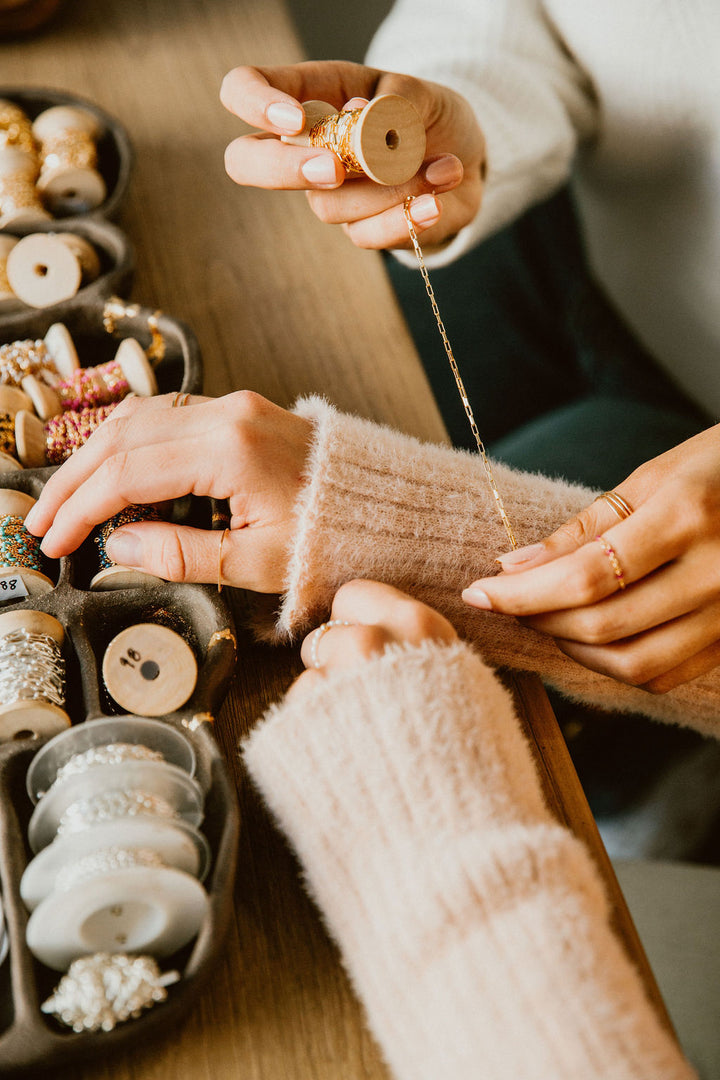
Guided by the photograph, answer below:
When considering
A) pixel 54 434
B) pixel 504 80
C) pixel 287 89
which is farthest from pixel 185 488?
pixel 504 80

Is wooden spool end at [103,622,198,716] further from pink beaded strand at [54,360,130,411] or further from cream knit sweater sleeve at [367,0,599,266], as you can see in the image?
cream knit sweater sleeve at [367,0,599,266]

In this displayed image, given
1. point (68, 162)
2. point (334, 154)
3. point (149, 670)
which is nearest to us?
point (149, 670)

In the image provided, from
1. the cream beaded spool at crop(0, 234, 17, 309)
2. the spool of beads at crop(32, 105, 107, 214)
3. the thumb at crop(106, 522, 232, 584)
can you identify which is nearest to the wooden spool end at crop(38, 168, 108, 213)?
the spool of beads at crop(32, 105, 107, 214)

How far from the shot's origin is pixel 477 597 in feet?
1.94

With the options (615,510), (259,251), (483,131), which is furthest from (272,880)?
(483,131)

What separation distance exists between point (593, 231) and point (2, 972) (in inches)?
47.8

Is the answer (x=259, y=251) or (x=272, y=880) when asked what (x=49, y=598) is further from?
(x=259, y=251)

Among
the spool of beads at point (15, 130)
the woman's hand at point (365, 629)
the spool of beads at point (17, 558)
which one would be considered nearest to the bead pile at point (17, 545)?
the spool of beads at point (17, 558)

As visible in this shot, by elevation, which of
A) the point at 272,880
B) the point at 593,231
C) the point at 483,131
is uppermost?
the point at 483,131

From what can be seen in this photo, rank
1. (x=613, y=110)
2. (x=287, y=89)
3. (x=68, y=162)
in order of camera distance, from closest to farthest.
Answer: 1. (x=287, y=89)
2. (x=68, y=162)
3. (x=613, y=110)

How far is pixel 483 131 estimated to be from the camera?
3.01 ft

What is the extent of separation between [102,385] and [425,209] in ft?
1.10

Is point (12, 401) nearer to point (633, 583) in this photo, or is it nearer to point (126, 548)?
point (126, 548)

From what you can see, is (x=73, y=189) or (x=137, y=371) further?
(x=73, y=189)
